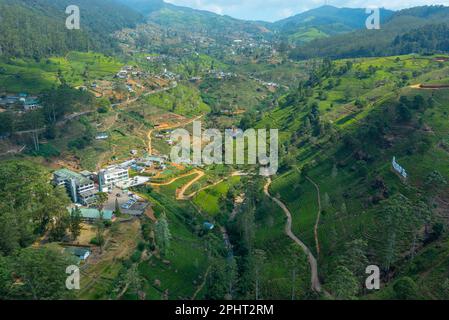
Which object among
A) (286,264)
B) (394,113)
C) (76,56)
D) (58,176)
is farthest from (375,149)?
(76,56)

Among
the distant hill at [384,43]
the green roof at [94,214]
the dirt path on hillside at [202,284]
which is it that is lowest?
the dirt path on hillside at [202,284]

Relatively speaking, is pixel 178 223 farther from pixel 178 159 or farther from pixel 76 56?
pixel 76 56

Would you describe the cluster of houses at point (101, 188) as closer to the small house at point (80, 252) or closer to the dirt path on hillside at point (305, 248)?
the small house at point (80, 252)

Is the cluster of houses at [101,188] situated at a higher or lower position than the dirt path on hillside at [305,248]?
higher

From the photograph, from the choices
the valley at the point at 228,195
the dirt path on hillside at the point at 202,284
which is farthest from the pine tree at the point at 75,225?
the dirt path on hillside at the point at 202,284

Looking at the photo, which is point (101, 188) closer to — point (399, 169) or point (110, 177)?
point (110, 177)

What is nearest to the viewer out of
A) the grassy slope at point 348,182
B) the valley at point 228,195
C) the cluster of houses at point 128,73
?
the valley at point 228,195
